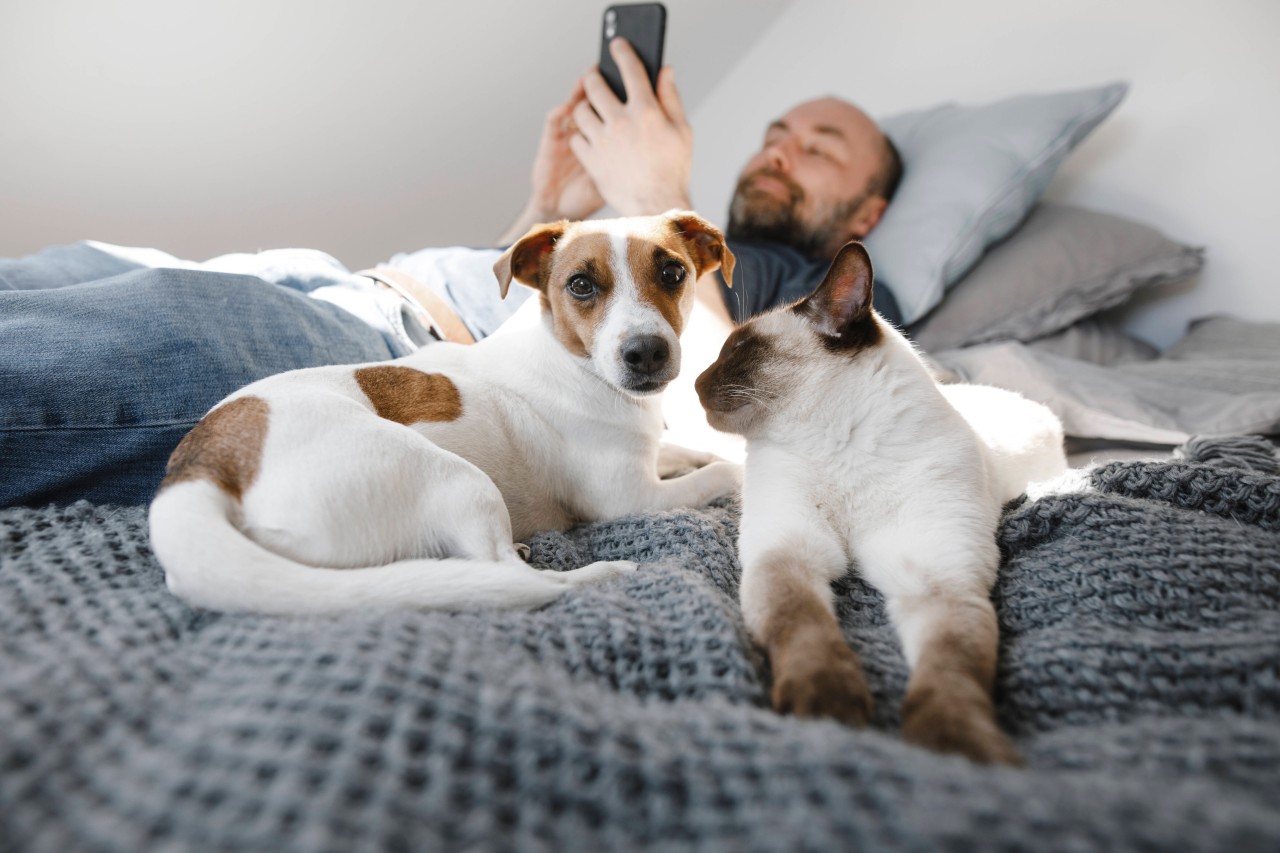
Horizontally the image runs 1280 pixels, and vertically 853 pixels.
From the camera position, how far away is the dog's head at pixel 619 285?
1.41m

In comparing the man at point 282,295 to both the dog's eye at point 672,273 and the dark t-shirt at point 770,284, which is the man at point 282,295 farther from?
the dog's eye at point 672,273

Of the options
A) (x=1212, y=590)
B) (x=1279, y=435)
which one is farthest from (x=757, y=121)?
(x=1212, y=590)

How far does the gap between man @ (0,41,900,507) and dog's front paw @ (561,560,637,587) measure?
78 cm

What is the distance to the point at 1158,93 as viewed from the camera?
2490 mm

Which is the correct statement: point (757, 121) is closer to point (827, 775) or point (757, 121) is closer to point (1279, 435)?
point (1279, 435)

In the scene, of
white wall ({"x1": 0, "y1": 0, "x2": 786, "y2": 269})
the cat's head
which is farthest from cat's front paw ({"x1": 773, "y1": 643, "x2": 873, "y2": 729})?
white wall ({"x1": 0, "y1": 0, "x2": 786, "y2": 269})

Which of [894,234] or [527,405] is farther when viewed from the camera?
[894,234]

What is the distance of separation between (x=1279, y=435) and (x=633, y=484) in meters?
1.59

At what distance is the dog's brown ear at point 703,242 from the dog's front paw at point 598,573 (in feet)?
2.82

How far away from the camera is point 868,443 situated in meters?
1.14

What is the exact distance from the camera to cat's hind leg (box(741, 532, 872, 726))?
757 mm

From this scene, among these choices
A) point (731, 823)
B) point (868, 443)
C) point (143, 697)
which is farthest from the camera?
point (868, 443)

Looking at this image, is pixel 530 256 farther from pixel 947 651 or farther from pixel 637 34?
→ pixel 947 651

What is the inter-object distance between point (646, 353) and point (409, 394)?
46cm
